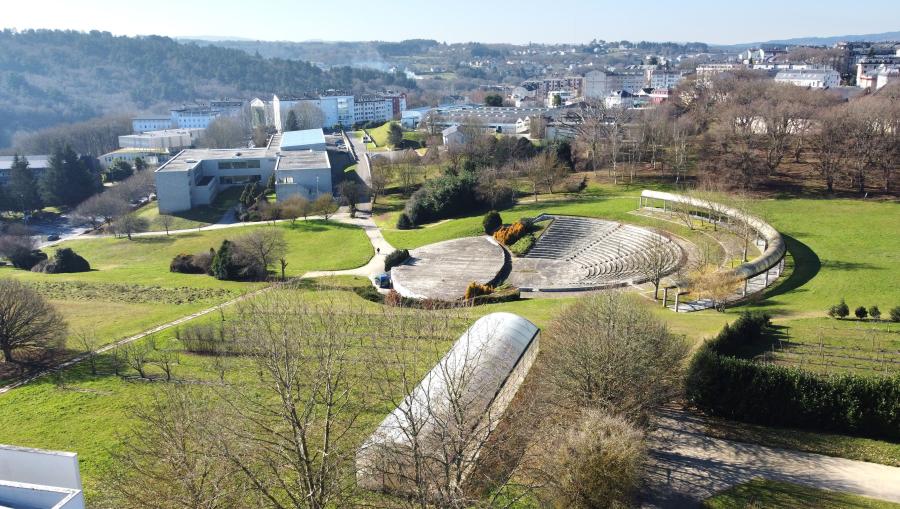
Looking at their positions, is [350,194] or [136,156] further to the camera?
[136,156]

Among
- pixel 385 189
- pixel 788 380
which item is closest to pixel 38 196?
pixel 385 189

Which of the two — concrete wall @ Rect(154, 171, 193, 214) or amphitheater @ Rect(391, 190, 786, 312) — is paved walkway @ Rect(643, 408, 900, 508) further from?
concrete wall @ Rect(154, 171, 193, 214)

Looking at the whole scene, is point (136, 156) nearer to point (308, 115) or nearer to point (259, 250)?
point (308, 115)

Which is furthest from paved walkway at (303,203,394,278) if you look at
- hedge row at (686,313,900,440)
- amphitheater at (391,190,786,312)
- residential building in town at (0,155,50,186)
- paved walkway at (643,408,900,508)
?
residential building in town at (0,155,50,186)

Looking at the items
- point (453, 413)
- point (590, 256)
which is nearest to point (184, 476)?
point (453, 413)

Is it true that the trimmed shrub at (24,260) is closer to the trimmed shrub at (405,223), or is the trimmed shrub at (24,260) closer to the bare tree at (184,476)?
the trimmed shrub at (405,223)

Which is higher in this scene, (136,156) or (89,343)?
(136,156)

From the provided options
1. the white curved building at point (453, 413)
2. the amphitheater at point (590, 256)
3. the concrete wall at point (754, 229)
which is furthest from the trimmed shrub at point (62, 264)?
the concrete wall at point (754, 229)
